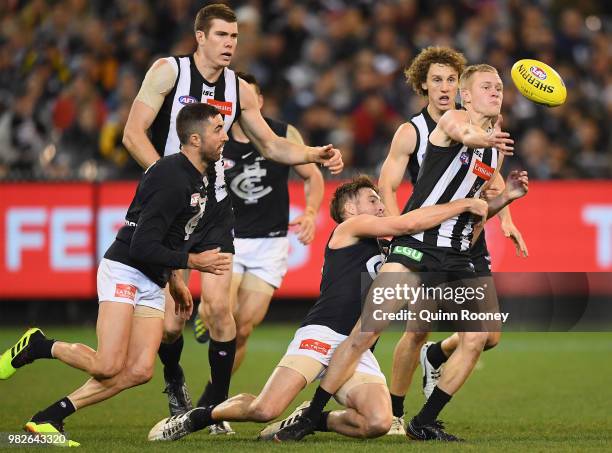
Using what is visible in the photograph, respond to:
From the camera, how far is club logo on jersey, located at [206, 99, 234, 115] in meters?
7.97

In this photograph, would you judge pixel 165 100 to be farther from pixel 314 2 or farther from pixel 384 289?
pixel 314 2

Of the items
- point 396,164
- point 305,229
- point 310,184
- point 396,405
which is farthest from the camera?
point 310,184

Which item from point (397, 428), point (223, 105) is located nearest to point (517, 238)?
point (397, 428)

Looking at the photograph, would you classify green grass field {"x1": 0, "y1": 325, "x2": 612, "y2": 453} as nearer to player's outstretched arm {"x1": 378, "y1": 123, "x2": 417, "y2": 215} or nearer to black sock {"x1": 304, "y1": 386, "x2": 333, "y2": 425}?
black sock {"x1": 304, "y1": 386, "x2": 333, "y2": 425}

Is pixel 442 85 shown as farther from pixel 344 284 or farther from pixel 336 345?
pixel 336 345

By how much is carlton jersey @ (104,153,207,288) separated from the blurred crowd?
700 centimetres

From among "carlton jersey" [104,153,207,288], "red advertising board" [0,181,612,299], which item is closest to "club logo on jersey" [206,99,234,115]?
"carlton jersey" [104,153,207,288]

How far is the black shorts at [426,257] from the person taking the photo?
7156mm

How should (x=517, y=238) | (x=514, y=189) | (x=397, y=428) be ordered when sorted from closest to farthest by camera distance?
(x=514, y=189)
(x=397, y=428)
(x=517, y=238)

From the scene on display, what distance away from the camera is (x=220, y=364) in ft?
25.6

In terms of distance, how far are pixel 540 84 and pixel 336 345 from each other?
212 centimetres

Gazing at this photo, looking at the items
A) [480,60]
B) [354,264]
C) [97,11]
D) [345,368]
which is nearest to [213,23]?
[354,264]

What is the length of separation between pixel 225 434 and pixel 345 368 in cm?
104

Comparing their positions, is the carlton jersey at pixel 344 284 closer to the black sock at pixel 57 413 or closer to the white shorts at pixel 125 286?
the white shorts at pixel 125 286
